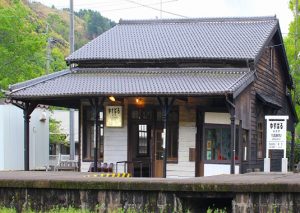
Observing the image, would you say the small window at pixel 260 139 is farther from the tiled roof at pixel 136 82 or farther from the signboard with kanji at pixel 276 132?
the tiled roof at pixel 136 82

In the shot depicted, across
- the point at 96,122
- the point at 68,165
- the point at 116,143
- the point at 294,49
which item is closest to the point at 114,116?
the point at 116,143

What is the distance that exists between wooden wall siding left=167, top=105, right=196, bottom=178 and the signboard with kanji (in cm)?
255

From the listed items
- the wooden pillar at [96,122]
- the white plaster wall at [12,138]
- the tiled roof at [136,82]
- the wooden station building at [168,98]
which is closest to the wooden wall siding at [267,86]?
the wooden station building at [168,98]

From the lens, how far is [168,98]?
21.4m

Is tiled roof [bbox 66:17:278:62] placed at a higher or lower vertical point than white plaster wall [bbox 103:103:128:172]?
higher

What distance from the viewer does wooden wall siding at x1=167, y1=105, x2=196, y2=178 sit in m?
22.8

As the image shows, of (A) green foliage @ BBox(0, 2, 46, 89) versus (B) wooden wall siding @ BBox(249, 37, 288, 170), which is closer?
(B) wooden wall siding @ BBox(249, 37, 288, 170)

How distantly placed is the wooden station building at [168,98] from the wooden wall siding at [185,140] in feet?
0.11

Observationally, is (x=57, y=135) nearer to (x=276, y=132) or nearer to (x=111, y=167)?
(x=111, y=167)

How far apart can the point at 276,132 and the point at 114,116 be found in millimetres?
5671

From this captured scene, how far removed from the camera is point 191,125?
23.0m

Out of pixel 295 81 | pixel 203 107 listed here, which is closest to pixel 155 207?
pixel 203 107

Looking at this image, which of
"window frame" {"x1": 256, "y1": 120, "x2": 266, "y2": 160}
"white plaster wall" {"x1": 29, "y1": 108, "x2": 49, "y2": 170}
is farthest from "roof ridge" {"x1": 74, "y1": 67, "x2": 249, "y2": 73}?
"window frame" {"x1": 256, "y1": 120, "x2": 266, "y2": 160}

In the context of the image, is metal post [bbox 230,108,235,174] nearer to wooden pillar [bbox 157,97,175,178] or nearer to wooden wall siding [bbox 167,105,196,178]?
wooden pillar [bbox 157,97,175,178]
